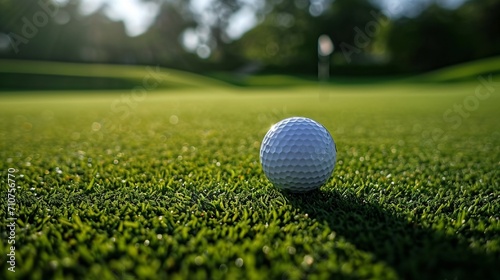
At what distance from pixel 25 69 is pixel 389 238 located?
1013 inches

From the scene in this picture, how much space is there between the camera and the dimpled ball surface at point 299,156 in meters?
2.14

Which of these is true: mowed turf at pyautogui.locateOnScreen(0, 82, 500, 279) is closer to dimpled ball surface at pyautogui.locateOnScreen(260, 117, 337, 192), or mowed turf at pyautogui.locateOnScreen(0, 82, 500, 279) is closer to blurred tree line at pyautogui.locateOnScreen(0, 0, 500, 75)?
dimpled ball surface at pyautogui.locateOnScreen(260, 117, 337, 192)

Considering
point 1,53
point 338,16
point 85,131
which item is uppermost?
point 338,16

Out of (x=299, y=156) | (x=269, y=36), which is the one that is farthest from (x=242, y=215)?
(x=269, y=36)

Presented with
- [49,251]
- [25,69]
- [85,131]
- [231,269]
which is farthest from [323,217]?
[25,69]

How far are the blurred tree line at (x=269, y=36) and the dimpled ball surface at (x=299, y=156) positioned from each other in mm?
33423

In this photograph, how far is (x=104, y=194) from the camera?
2205 mm

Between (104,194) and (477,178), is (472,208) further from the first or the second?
(104,194)

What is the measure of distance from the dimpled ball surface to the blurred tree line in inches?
1316

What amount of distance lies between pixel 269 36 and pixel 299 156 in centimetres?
4599

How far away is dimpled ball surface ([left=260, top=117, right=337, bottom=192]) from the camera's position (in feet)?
7.01

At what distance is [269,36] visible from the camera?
4631cm

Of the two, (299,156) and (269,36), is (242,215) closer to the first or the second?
(299,156)

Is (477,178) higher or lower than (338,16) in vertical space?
lower
